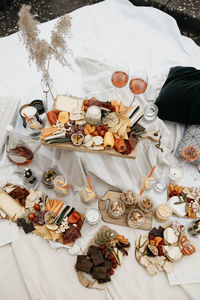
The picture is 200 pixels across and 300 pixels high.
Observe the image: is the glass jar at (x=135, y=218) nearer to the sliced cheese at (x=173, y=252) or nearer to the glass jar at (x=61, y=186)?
the sliced cheese at (x=173, y=252)

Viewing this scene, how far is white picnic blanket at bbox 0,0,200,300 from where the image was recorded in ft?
4.91

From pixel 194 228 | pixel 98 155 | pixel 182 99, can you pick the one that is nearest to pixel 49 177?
pixel 98 155

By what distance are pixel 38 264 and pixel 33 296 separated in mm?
180

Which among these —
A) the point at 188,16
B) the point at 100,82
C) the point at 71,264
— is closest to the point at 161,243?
the point at 71,264

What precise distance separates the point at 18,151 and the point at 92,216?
0.72 m

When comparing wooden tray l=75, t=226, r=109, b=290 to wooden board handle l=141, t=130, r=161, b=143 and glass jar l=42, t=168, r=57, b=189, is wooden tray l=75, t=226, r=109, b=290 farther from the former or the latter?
wooden board handle l=141, t=130, r=161, b=143

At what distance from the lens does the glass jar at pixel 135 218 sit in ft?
5.32

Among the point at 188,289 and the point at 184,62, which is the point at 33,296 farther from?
the point at 184,62

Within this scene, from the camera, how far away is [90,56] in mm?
2242

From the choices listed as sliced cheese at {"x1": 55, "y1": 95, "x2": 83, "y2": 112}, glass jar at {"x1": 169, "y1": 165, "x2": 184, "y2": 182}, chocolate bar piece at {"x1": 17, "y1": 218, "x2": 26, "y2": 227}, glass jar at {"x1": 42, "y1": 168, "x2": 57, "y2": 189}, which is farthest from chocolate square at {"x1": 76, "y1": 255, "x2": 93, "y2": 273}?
sliced cheese at {"x1": 55, "y1": 95, "x2": 83, "y2": 112}

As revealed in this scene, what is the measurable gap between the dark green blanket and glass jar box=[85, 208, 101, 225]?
94 centimetres

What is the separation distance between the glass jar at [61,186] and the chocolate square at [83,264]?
1.45 feet

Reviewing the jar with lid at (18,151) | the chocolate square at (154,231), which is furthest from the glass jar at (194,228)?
the jar with lid at (18,151)

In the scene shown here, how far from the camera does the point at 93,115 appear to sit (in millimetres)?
1421
